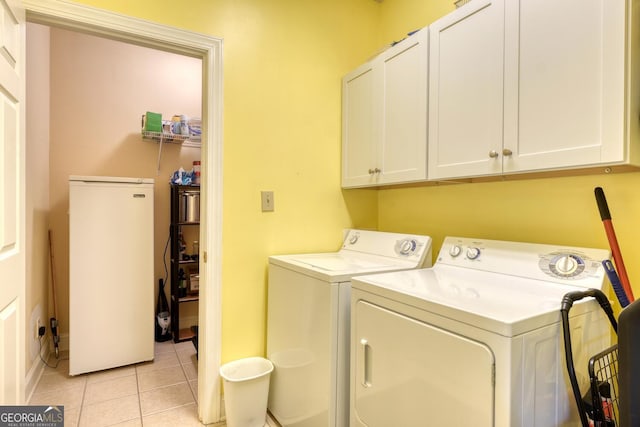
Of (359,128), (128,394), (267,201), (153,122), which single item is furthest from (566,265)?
(153,122)

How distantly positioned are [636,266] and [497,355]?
0.80m

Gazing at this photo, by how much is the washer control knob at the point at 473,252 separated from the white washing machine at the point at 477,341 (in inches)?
3.1

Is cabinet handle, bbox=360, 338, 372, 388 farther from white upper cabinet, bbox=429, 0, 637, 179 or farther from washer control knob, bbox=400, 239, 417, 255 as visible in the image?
white upper cabinet, bbox=429, 0, 637, 179

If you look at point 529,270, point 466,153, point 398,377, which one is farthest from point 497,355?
point 466,153

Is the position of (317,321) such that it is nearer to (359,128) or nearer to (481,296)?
(481,296)

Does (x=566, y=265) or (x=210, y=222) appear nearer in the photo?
(x=566, y=265)

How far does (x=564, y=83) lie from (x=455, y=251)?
0.83 m

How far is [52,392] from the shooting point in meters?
2.19

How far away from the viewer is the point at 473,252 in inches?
62.1

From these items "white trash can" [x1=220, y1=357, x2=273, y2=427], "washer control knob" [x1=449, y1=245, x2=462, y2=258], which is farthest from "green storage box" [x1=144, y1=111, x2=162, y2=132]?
"washer control knob" [x1=449, y1=245, x2=462, y2=258]

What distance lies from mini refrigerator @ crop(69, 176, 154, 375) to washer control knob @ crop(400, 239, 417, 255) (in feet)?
6.54

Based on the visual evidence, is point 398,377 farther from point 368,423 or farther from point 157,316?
point 157,316

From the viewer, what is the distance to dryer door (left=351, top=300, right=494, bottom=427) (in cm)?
90

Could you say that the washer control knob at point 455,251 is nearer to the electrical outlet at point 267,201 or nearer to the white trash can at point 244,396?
the electrical outlet at point 267,201
